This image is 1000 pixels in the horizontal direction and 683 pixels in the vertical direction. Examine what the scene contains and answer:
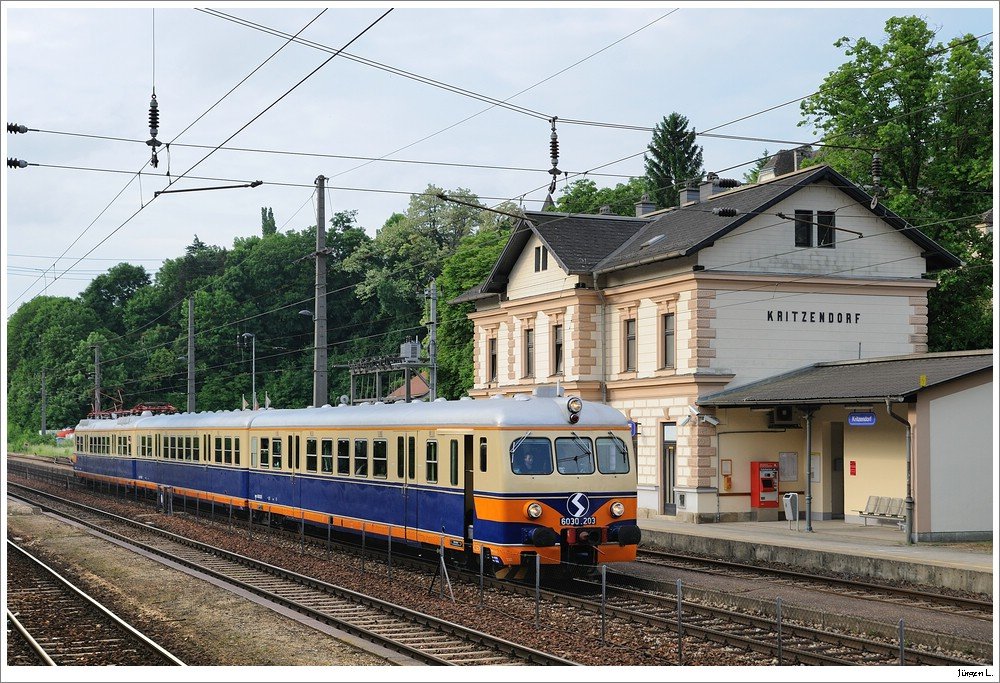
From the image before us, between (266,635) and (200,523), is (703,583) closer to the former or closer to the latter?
(266,635)

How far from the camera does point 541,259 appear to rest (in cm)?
4100

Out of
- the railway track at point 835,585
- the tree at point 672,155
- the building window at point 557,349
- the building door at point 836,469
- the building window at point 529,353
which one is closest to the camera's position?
the railway track at point 835,585

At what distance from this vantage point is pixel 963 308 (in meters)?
41.7

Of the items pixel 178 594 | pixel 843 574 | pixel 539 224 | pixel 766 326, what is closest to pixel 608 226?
pixel 539 224

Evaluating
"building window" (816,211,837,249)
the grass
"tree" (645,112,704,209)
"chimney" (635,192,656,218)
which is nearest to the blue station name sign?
"building window" (816,211,837,249)

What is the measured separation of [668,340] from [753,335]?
96.2 inches

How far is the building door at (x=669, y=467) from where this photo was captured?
114ft

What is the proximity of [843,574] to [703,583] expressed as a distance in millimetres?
3353

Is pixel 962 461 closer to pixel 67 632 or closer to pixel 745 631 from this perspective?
pixel 745 631

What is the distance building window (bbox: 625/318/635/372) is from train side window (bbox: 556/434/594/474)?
1714 centimetres

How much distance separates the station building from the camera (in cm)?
3203

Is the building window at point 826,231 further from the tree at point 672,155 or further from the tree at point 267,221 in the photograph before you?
the tree at point 267,221

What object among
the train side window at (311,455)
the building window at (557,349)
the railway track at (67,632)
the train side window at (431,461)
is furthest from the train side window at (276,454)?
the building window at (557,349)

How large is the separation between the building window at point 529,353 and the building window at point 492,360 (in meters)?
3.08
